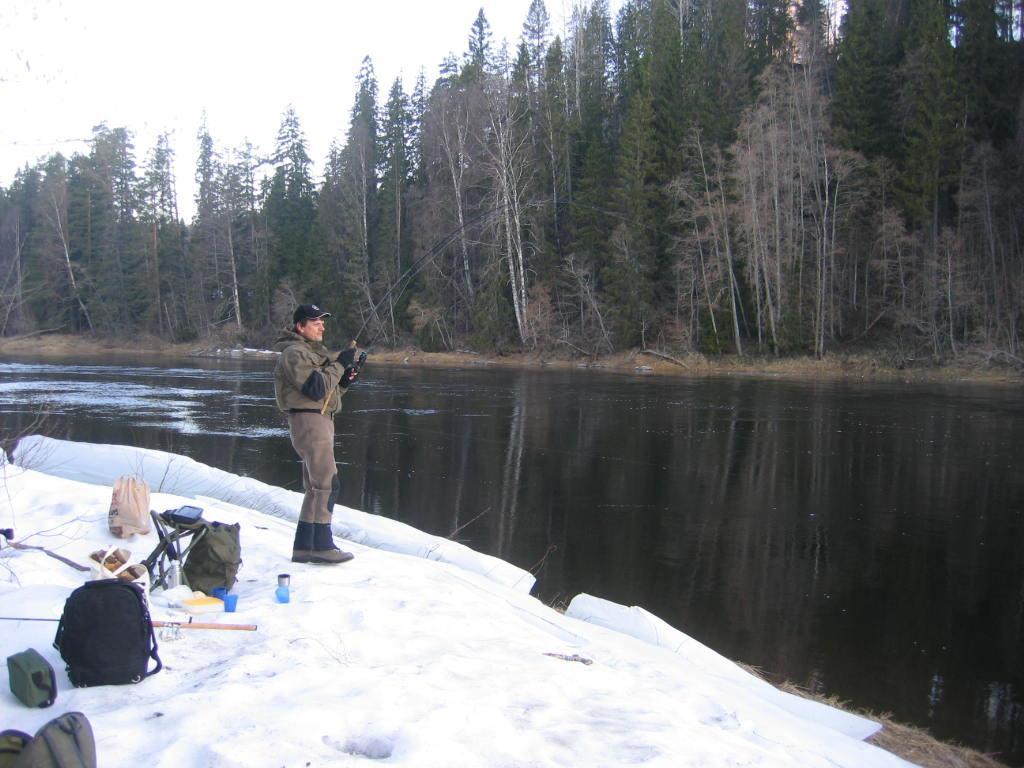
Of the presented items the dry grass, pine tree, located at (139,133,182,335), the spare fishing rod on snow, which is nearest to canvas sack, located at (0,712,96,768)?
the spare fishing rod on snow

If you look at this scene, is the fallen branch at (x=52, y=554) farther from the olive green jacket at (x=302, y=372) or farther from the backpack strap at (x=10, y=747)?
the backpack strap at (x=10, y=747)

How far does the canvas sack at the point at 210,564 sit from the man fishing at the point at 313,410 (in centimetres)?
64

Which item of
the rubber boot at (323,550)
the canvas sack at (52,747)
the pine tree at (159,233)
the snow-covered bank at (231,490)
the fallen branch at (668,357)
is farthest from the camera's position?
the pine tree at (159,233)

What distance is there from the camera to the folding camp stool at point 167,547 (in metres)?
4.33

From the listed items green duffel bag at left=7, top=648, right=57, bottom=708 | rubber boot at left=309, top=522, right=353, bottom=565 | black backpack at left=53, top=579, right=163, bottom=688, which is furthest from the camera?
rubber boot at left=309, top=522, right=353, bottom=565

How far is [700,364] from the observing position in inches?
1259

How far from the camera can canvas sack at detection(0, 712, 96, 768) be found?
2.17 m

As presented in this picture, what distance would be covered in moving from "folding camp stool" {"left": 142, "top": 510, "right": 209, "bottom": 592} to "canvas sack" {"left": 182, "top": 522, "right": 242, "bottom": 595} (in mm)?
35

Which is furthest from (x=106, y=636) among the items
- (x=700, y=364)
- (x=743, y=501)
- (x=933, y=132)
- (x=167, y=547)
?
(x=933, y=132)

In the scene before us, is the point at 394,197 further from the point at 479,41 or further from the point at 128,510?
the point at 128,510

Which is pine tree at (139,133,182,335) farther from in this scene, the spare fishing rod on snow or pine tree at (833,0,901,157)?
the spare fishing rod on snow

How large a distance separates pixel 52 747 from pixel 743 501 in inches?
353

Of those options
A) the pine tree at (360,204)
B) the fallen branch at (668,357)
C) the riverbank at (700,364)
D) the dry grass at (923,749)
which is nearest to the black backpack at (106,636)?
the dry grass at (923,749)

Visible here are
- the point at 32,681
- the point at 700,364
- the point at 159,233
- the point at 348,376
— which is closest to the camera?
the point at 32,681
